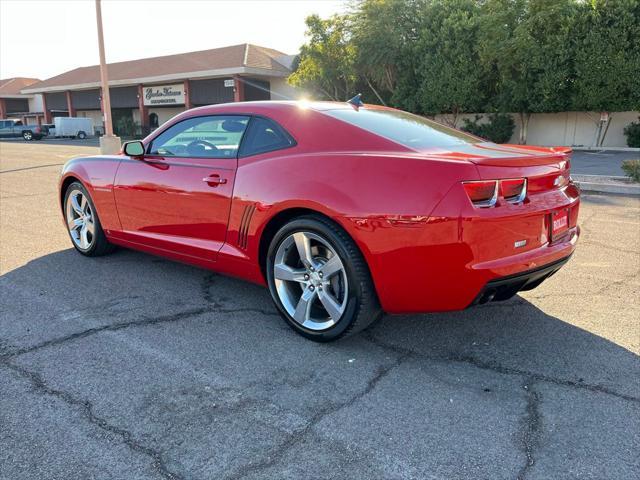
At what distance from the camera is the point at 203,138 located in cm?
409

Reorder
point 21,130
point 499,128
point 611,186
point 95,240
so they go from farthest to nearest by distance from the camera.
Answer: point 21,130 → point 499,128 → point 611,186 → point 95,240

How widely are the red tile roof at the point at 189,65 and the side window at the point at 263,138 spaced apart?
108 feet

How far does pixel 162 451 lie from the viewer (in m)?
2.25

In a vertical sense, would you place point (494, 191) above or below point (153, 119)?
above

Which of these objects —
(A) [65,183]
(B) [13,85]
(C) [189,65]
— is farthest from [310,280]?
(B) [13,85]

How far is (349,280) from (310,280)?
0.35 meters

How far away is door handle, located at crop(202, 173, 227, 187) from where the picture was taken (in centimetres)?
366

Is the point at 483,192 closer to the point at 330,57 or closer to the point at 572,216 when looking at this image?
the point at 572,216

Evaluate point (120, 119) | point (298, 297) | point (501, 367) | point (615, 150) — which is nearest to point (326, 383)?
point (298, 297)

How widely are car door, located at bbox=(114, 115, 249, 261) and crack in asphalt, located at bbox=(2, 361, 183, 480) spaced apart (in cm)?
141

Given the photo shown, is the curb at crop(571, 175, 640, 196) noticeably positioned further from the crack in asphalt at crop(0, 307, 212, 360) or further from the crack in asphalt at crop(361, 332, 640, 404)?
the crack in asphalt at crop(0, 307, 212, 360)

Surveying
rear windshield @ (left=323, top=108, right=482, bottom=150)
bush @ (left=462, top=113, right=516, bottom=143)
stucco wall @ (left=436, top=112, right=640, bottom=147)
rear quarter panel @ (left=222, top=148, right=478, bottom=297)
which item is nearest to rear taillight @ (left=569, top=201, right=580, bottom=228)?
rear windshield @ (left=323, top=108, right=482, bottom=150)

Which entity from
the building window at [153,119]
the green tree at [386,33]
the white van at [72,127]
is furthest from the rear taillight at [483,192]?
the white van at [72,127]

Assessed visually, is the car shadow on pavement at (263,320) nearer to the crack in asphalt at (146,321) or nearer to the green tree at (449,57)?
the crack in asphalt at (146,321)
